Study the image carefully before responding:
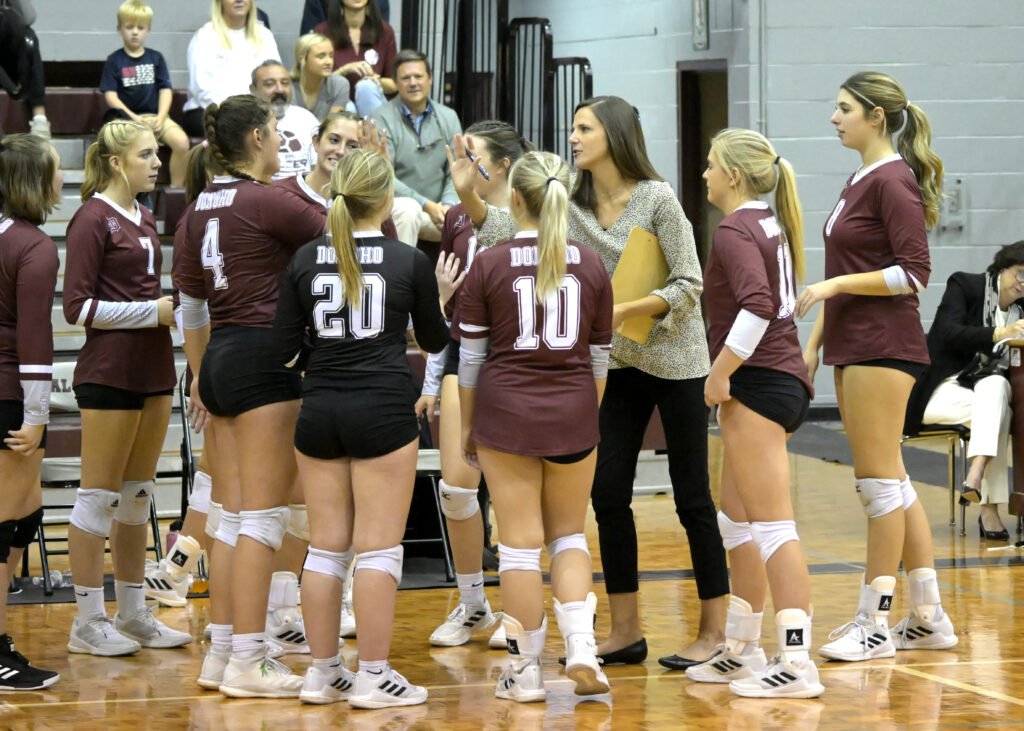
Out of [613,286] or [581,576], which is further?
[613,286]

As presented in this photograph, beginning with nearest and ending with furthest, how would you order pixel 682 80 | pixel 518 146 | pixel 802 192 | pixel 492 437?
pixel 492 437 → pixel 518 146 → pixel 802 192 → pixel 682 80

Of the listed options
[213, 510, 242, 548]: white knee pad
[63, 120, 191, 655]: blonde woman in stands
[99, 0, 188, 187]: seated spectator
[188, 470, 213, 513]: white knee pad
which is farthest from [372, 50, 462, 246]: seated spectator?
[213, 510, 242, 548]: white knee pad

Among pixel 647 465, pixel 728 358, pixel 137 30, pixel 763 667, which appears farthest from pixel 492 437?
pixel 137 30

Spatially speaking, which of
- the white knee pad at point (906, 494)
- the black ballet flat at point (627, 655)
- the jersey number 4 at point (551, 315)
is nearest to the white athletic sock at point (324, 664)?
the black ballet flat at point (627, 655)

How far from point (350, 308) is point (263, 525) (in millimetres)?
649

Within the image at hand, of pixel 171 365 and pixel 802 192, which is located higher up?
pixel 802 192

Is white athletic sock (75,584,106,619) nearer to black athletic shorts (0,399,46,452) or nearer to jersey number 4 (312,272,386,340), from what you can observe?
black athletic shorts (0,399,46,452)

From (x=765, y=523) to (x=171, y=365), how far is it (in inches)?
75.2

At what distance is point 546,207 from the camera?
3.49m

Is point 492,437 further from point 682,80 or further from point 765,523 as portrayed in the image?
point 682,80

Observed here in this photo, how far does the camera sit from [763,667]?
12.3 ft

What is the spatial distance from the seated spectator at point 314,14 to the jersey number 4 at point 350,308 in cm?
540

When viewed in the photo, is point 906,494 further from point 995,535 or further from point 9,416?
point 9,416

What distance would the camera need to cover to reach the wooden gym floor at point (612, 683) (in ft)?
11.3
